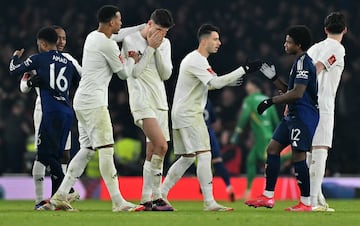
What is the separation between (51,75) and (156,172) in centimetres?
172

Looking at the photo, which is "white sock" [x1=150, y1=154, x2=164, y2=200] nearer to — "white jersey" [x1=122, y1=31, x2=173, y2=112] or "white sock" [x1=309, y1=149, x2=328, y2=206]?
"white jersey" [x1=122, y1=31, x2=173, y2=112]

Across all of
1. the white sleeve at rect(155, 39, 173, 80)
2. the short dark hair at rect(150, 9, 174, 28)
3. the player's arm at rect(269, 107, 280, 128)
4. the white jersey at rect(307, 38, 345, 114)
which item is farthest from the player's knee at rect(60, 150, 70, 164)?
the player's arm at rect(269, 107, 280, 128)

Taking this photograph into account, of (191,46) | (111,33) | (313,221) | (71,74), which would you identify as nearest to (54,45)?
(71,74)

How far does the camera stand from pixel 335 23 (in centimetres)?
1451

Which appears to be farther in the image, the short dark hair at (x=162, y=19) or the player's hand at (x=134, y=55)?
the short dark hair at (x=162, y=19)

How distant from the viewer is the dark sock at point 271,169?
1377 centimetres

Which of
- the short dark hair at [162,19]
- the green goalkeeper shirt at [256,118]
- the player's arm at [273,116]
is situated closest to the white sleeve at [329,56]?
the short dark hair at [162,19]

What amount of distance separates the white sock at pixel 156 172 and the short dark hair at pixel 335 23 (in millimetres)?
2632

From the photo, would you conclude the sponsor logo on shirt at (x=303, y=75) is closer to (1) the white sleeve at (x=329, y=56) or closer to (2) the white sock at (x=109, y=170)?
(1) the white sleeve at (x=329, y=56)

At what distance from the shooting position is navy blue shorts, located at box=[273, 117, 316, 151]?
13.5 meters

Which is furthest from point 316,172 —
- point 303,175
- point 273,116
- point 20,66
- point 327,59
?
point 273,116

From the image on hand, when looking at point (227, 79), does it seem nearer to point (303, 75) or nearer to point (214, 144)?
point (303, 75)

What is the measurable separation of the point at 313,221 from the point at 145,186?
2.99 metres

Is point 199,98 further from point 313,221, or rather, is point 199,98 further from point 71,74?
point 313,221
